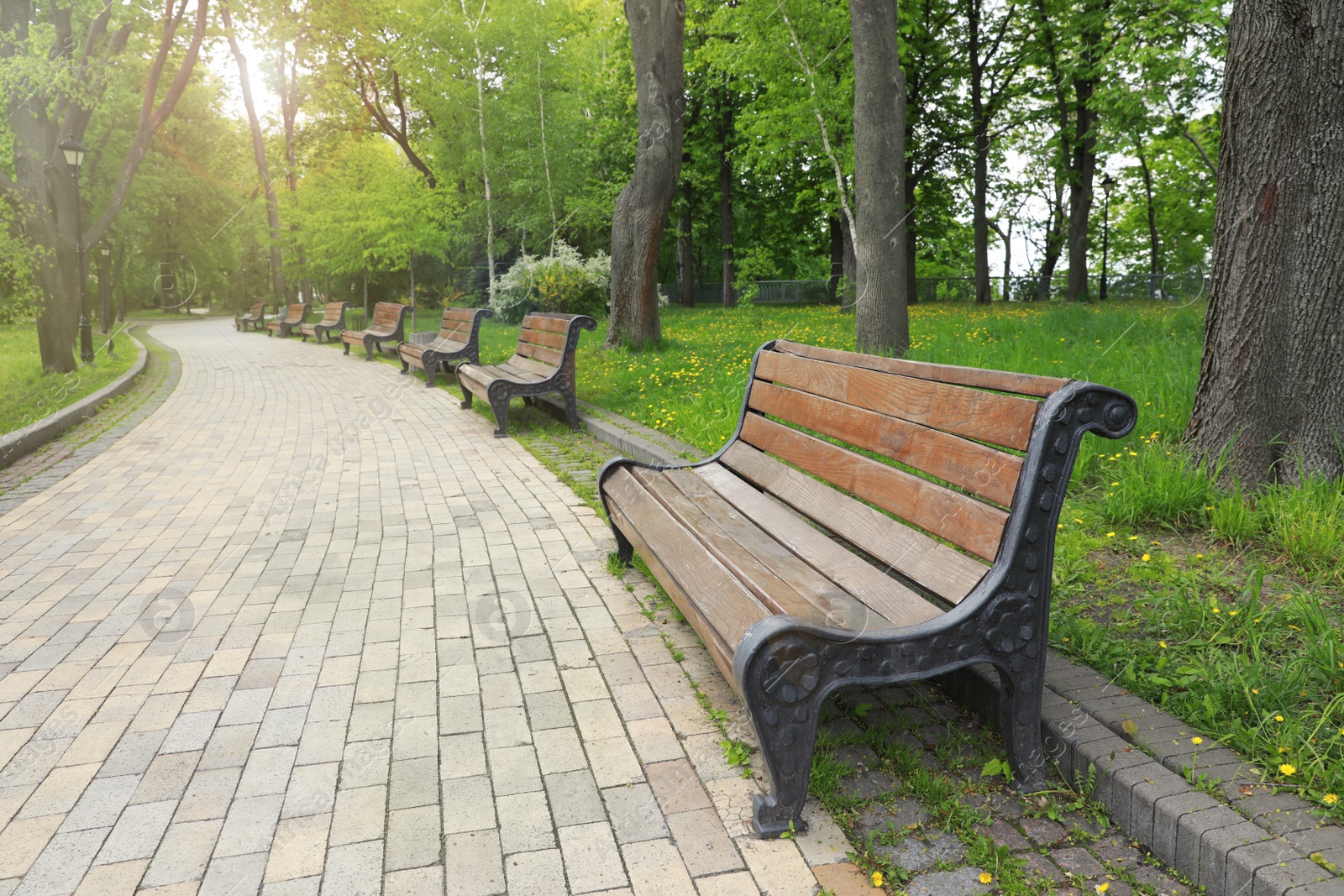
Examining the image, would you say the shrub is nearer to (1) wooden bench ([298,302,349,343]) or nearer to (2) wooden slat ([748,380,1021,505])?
(1) wooden bench ([298,302,349,343])

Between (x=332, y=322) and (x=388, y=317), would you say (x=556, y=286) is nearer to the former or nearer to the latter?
(x=388, y=317)

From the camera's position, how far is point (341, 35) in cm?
2714

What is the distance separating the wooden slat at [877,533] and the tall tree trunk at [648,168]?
27.0ft

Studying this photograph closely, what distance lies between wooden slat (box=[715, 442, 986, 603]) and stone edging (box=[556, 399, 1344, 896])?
463 millimetres

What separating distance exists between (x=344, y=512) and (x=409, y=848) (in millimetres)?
3562

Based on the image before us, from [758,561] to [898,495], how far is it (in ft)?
1.67

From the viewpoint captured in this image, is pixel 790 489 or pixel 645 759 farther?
pixel 790 489

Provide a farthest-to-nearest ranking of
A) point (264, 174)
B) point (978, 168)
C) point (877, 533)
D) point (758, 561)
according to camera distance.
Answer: point (264, 174) < point (978, 168) < point (758, 561) < point (877, 533)

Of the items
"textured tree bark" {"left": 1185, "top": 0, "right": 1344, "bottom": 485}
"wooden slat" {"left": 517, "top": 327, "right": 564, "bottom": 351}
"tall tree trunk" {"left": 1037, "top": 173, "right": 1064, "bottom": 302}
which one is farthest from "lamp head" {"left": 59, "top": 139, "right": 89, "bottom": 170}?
"tall tree trunk" {"left": 1037, "top": 173, "right": 1064, "bottom": 302}

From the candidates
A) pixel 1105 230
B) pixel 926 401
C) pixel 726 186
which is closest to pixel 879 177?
pixel 926 401

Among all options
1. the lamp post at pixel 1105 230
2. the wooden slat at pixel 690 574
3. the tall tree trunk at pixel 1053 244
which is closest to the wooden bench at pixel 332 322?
the wooden slat at pixel 690 574

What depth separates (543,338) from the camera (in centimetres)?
836

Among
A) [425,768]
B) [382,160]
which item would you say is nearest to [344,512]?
[425,768]

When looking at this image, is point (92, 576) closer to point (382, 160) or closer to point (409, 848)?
point (409, 848)
